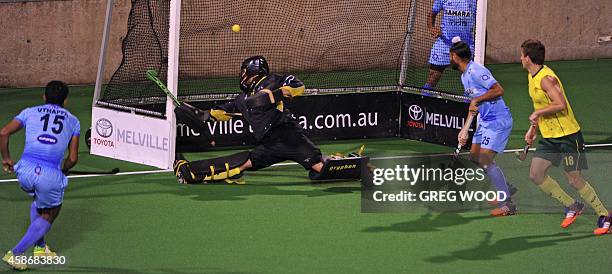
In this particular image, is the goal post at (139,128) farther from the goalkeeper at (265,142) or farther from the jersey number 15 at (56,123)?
the jersey number 15 at (56,123)

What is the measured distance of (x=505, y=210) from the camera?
12.9 meters

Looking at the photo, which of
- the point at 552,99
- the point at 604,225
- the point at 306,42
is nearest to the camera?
the point at 552,99

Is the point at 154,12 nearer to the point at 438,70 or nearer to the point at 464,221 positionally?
the point at 438,70

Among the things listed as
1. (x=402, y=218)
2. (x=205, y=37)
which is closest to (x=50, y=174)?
(x=402, y=218)

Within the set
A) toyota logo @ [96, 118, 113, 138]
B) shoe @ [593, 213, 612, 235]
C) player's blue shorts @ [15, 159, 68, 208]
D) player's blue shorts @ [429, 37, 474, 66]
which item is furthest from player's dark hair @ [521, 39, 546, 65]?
toyota logo @ [96, 118, 113, 138]

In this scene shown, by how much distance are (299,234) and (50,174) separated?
288 cm

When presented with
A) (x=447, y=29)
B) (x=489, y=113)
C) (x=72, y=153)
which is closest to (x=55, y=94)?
(x=72, y=153)

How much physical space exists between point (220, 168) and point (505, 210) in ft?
11.8

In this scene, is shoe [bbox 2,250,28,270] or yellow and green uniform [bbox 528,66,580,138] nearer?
shoe [bbox 2,250,28,270]

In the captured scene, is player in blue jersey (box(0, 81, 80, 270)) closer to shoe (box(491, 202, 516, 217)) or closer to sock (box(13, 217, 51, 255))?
sock (box(13, 217, 51, 255))

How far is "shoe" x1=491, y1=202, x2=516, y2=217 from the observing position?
42.3ft

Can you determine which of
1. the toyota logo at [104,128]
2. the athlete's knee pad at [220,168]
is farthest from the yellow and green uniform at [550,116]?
the toyota logo at [104,128]

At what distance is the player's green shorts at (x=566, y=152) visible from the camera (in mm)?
11773

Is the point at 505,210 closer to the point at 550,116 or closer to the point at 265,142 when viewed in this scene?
the point at 550,116
